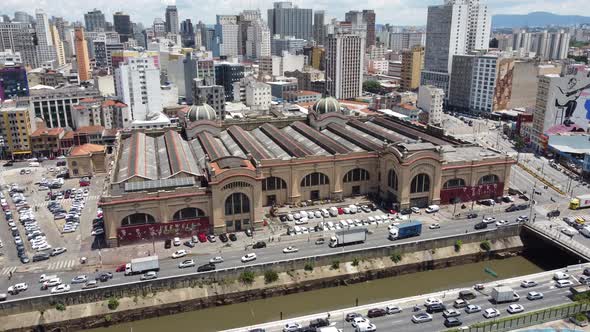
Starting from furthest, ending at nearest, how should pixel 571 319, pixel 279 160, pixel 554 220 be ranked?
pixel 279 160, pixel 554 220, pixel 571 319

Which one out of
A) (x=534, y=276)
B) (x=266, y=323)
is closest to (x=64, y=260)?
(x=266, y=323)

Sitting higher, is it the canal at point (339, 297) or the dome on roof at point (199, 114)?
the dome on roof at point (199, 114)

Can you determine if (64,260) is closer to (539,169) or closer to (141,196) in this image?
(141,196)

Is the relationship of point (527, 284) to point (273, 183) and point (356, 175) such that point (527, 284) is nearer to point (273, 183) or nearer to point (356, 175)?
point (356, 175)

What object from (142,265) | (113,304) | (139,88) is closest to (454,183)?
(142,265)

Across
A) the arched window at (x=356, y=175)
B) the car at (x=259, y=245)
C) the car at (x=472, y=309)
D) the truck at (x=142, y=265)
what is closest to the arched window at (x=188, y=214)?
the car at (x=259, y=245)

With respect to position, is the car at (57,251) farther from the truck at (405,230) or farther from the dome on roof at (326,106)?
the dome on roof at (326,106)
